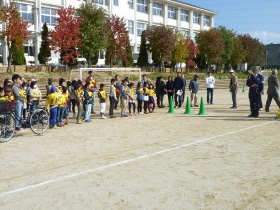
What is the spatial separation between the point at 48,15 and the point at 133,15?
50.2 ft

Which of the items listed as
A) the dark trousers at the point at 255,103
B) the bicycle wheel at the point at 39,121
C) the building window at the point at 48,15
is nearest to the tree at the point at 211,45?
the building window at the point at 48,15

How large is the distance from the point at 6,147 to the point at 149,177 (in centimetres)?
450

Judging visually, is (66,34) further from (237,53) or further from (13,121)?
(237,53)

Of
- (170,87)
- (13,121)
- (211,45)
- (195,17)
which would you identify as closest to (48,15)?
(211,45)

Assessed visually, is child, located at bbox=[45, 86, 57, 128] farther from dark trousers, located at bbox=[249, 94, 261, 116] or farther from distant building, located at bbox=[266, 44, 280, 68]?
distant building, located at bbox=[266, 44, 280, 68]

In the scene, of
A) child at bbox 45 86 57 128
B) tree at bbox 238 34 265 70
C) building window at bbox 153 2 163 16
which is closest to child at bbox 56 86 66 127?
child at bbox 45 86 57 128

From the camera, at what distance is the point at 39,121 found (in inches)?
413

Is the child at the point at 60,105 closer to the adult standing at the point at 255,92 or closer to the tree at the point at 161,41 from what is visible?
the adult standing at the point at 255,92

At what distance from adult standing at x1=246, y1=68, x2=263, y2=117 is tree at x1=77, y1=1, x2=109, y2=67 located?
70.6ft

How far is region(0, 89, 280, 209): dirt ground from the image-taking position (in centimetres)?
499

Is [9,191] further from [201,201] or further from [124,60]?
[124,60]

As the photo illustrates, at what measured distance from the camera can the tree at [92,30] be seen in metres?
32.9

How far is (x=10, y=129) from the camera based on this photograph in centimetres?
952

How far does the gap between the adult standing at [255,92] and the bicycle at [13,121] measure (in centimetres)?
813
